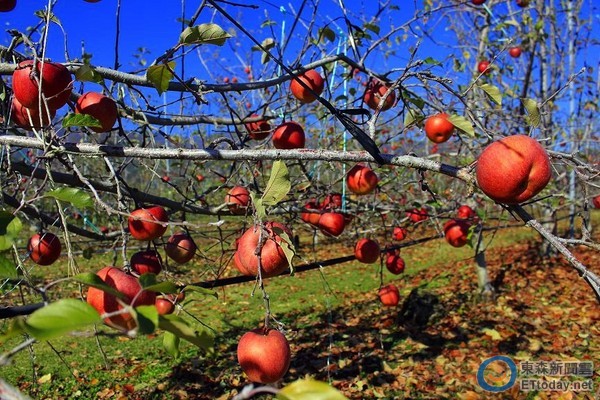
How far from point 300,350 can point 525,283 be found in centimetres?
335

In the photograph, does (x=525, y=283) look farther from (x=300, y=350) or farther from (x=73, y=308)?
(x=73, y=308)

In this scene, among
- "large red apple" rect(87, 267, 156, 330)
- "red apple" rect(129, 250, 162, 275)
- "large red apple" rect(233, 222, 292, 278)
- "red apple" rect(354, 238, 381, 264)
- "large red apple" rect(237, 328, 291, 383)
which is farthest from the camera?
"red apple" rect(354, 238, 381, 264)

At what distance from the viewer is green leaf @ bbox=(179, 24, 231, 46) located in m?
1.19

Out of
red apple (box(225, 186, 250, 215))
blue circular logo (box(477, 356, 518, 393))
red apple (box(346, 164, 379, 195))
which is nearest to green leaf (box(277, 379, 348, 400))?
Result: red apple (box(225, 186, 250, 215))

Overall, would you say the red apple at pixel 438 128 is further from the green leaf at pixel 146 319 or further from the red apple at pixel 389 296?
the green leaf at pixel 146 319

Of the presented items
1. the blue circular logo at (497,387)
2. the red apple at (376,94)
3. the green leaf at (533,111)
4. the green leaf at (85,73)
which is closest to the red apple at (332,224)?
the red apple at (376,94)

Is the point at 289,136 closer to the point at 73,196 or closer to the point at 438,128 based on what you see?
the point at 438,128

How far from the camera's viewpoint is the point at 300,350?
4246 mm

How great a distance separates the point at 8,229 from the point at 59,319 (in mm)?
403

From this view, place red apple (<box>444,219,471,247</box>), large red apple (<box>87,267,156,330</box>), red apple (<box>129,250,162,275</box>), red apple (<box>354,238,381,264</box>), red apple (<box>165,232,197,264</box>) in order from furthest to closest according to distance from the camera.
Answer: red apple (<box>444,219,471,247</box>) < red apple (<box>354,238,381,264</box>) < red apple (<box>165,232,197,264</box>) < red apple (<box>129,250,162,275</box>) < large red apple (<box>87,267,156,330</box>)

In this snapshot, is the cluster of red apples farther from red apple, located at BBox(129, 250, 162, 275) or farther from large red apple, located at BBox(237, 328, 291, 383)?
large red apple, located at BBox(237, 328, 291, 383)

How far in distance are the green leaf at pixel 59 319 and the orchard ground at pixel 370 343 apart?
6.95 ft

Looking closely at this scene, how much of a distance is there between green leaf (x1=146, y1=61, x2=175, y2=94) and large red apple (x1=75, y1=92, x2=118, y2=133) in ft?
0.56

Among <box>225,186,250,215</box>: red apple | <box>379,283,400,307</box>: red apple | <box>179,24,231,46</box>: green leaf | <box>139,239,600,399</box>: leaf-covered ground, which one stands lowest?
<box>139,239,600,399</box>: leaf-covered ground
